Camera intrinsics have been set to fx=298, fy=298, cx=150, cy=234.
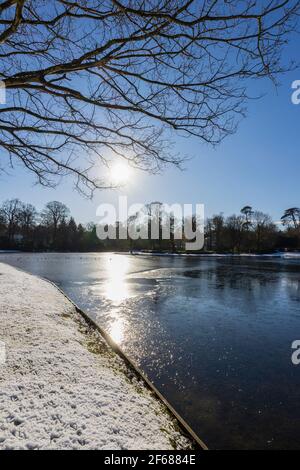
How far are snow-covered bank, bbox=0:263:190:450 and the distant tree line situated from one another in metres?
61.6

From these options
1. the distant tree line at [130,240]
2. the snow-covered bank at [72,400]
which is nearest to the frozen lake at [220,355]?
the snow-covered bank at [72,400]

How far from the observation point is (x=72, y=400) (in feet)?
11.6

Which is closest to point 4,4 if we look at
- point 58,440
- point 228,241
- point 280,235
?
point 58,440

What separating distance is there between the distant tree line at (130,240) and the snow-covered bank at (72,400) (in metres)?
61.6

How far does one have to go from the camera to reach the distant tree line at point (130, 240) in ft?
232

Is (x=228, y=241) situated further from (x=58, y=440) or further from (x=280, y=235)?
(x=58, y=440)

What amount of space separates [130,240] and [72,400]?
7183 centimetres

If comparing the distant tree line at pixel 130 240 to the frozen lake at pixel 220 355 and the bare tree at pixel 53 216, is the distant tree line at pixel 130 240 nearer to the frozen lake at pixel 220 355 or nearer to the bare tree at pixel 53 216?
the bare tree at pixel 53 216

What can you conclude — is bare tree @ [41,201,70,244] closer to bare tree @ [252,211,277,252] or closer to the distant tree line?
the distant tree line

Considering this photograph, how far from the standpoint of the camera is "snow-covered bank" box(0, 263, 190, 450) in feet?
9.54

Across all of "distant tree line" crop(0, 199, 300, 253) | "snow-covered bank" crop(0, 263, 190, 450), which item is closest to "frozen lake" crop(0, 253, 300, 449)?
"snow-covered bank" crop(0, 263, 190, 450)

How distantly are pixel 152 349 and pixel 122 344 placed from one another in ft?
2.40

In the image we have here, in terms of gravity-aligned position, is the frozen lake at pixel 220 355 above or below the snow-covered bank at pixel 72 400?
below
